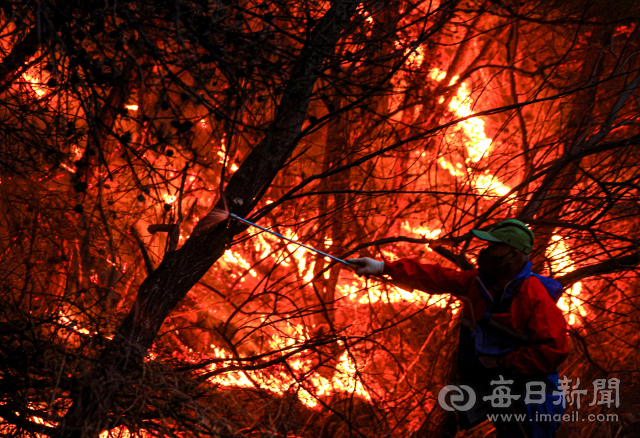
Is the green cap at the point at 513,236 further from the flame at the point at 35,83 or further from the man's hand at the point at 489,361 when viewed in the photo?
the flame at the point at 35,83

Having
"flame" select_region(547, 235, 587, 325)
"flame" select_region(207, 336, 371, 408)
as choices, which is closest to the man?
"flame" select_region(207, 336, 371, 408)

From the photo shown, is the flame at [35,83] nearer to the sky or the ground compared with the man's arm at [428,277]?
nearer to the sky

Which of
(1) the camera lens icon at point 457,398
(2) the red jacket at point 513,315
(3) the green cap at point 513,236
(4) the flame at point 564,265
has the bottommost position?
(1) the camera lens icon at point 457,398

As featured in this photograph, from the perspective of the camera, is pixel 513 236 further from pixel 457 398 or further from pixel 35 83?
pixel 35 83

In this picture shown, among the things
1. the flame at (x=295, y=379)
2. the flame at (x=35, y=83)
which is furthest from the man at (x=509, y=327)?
the flame at (x=35, y=83)

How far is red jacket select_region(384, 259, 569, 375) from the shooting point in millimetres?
3148

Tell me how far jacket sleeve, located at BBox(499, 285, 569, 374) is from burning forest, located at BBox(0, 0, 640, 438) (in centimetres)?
63

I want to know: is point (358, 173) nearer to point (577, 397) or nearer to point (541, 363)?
point (577, 397)

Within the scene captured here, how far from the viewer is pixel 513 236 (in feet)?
11.2

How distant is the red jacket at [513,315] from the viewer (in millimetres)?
3148

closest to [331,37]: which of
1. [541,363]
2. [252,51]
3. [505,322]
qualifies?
[252,51]

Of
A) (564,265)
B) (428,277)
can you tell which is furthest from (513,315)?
(564,265)

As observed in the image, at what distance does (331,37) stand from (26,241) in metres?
3.76

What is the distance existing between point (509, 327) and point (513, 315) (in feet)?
0.24
